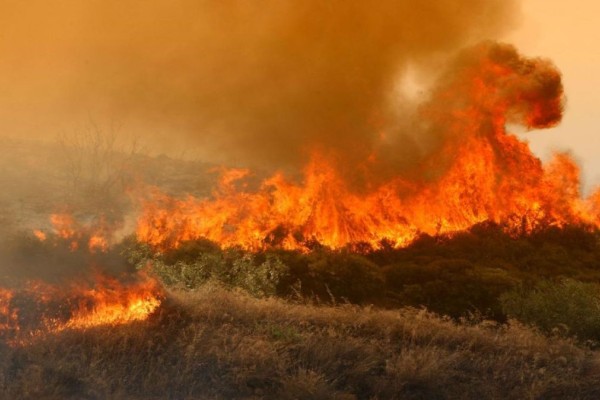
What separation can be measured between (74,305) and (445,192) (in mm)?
16068

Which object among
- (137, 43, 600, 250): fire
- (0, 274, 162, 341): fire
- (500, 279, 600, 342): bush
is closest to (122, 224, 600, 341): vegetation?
(500, 279, 600, 342): bush

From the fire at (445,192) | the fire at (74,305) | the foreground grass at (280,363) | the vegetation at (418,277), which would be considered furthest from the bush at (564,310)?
the fire at (445,192)

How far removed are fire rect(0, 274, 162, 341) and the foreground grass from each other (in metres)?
0.29

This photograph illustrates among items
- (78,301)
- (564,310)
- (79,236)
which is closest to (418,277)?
(564,310)

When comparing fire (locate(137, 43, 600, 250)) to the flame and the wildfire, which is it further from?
the wildfire

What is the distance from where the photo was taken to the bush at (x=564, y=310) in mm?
10664

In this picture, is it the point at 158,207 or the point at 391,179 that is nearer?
the point at 158,207

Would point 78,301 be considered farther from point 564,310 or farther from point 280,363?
point 564,310

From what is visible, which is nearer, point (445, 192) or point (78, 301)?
point (78, 301)

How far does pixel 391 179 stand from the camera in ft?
74.0

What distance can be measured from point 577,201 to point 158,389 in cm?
2083

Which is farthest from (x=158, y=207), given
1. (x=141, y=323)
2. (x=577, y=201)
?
(x=577, y=201)

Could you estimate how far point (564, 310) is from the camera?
37.1 feet

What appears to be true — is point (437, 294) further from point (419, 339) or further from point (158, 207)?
point (158, 207)
